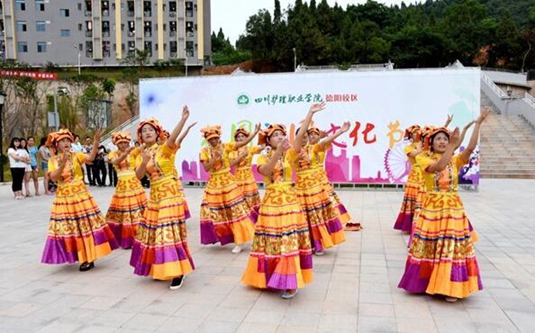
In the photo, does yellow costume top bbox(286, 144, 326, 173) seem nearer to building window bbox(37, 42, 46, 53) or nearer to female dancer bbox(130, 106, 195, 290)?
female dancer bbox(130, 106, 195, 290)

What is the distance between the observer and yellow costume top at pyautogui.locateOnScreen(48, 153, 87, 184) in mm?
4977

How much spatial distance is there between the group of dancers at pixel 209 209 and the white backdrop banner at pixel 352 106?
4537 mm

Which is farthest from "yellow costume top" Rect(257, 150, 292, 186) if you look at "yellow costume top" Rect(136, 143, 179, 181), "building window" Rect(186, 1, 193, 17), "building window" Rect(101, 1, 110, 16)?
"building window" Rect(101, 1, 110, 16)

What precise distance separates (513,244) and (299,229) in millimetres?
3844

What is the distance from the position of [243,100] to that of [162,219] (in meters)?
8.01

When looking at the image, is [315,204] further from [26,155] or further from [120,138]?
[26,155]

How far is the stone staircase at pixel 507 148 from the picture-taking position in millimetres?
15289

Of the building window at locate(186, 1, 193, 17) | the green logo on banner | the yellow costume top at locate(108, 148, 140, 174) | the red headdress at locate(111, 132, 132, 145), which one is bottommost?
the yellow costume top at locate(108, 148, 140, 174)

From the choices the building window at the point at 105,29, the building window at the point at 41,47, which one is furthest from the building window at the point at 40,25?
the building window at the point at 105,29

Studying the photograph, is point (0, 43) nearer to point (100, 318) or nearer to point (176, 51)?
point (176, 51)

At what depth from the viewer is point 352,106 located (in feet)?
37.2

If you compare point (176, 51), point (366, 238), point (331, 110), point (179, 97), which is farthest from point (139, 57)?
point (366, 238)

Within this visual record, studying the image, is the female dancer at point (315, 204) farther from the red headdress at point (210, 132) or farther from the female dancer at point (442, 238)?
the female dancer at point (442, 238)

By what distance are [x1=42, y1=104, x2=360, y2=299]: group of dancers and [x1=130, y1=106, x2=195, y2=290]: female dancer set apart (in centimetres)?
1
